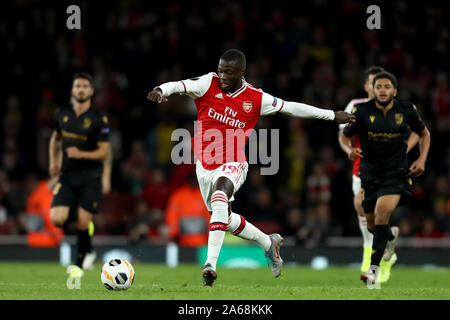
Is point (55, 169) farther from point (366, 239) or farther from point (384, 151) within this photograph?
point (384, 151)

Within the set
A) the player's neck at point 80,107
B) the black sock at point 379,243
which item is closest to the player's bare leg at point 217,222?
the black sock at point 379,243

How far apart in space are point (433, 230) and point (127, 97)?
692 cm

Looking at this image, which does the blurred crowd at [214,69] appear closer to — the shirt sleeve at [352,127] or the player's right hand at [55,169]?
the player's right hand at [55,169]

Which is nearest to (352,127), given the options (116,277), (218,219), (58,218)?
(218,219)

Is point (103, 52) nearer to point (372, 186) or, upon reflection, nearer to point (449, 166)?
point (449, 166)

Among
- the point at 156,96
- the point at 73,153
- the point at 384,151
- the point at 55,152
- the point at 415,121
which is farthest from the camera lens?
the point at 55,152

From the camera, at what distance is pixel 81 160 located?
10938 mm

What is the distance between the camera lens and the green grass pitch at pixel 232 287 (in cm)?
781

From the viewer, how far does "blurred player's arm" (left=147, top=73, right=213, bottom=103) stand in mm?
8414

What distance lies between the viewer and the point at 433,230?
15945mm

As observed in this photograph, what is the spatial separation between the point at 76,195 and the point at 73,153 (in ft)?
1.67

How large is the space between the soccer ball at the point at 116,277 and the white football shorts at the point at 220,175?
126cm

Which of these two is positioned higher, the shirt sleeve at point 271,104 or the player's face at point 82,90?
the player's face at point 82,90

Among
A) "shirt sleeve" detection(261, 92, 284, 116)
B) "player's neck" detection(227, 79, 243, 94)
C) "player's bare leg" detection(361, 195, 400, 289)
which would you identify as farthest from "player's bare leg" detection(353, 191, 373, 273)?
"player's neck" detection(227, 79, 243, 94)
